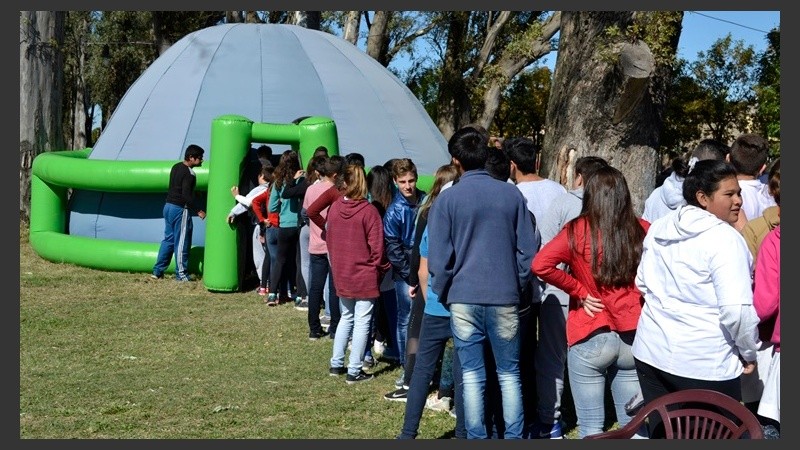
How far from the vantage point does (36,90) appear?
60.5 ft

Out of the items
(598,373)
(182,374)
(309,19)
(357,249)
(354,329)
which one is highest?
(309,19)

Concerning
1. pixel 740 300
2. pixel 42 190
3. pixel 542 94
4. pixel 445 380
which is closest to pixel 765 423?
pixel 740 300

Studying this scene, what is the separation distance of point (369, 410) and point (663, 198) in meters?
2.74

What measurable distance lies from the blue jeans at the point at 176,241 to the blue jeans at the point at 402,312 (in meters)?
5.08

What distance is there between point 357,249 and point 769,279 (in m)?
3.47

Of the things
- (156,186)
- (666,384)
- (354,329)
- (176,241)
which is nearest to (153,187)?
(156,186)

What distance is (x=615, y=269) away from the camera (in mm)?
5262

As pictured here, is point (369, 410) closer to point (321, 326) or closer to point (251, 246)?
point (321, 326)

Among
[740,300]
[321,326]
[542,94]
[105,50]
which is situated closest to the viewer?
[740,300]

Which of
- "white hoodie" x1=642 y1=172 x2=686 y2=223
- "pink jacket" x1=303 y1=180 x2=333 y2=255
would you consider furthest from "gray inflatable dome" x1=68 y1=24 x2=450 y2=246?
"white hoodie" x1=642 y1=172 x2=686 y2=223

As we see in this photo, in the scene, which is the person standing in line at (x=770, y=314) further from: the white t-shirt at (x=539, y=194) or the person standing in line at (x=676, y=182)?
the person standing in line at (x=676, y=182)

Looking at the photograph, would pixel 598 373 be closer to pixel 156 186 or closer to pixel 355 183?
pixel 355 183

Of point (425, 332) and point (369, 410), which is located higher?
point (425, 332)

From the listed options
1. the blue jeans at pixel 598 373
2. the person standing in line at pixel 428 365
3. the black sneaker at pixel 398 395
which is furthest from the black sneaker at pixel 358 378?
the blue jeans at pixel 598 373
